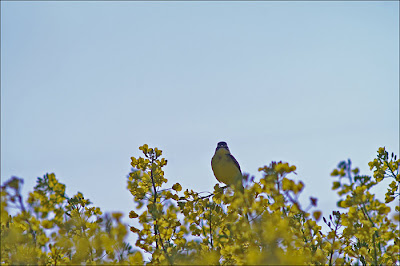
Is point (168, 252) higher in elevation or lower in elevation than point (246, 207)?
lower

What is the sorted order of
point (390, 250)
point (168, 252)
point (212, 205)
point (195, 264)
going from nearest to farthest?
point (195, 264) → point (168, 252) → point (390, 250) → point (212, 205)

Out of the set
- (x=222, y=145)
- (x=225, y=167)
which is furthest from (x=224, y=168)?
(x=222, y=145)

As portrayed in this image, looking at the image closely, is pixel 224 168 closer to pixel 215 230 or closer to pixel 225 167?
pixel 225 167

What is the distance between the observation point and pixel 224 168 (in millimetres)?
8562

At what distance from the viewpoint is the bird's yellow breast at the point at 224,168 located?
854 centimetres

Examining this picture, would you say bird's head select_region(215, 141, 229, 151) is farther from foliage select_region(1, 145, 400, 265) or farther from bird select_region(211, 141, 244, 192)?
foliage select_region(1, 145, 400, 265)

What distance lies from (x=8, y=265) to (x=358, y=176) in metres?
3.11

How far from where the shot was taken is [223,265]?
4.24 metres

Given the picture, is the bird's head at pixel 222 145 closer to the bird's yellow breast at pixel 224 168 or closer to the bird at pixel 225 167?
the bird at pixel 225 167

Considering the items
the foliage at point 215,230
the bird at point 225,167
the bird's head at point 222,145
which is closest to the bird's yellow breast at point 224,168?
the bird at point 225,167

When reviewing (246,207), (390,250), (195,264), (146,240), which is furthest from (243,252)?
(390,250)

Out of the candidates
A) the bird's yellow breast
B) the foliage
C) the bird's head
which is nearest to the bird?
the bird's yellow breast

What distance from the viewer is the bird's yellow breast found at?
854 centimetres

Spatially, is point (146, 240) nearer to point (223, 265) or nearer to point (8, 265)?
point (223, 265)
